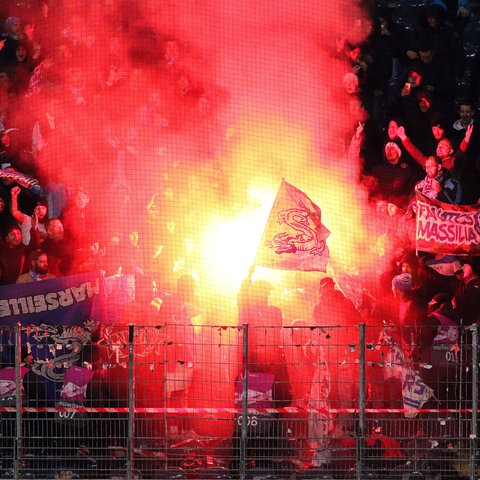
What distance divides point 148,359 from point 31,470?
235 cm

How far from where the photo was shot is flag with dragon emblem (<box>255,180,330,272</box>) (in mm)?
12836

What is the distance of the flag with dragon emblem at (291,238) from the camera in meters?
12.8

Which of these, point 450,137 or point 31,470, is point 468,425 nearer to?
point 450,137

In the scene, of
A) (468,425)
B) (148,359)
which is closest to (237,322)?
(148,359)

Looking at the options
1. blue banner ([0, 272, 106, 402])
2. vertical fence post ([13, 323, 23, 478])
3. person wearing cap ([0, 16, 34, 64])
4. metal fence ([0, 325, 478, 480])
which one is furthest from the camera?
person wearing cap ([0, 16, 34, 64])

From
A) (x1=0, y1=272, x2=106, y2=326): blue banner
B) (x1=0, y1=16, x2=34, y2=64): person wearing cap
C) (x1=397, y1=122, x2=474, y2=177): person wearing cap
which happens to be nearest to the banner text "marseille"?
(x1=0, y1=272, x2=106, y2=326): blue banner

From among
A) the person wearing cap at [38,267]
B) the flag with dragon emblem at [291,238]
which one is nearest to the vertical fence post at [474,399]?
the flag with dragon emblem at [291,238]

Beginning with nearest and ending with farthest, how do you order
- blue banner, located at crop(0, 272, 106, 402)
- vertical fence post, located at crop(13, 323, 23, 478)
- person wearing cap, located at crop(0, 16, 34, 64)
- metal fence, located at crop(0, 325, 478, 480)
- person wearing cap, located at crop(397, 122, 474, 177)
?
vertical fence post, located at crop(13, 323, 23, 478) < metal fence, located at crop(0, 325, 478, 480) < blue banner, located at crop(0, 272, 106, 402) < person wearing cap, located at crop(0, 16, 34, 64) < person wearing cap, located at crop(397, 122, 474, 177)

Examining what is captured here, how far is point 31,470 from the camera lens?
35.3 ft

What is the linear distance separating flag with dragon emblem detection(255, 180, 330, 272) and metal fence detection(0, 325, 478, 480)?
2.87 feet

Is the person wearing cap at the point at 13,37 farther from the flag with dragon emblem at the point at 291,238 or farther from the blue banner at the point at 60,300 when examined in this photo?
the flag with dragon emblem at the point at 291,238

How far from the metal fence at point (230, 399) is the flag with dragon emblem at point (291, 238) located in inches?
34.4

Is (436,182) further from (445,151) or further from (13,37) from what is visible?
(13,37)

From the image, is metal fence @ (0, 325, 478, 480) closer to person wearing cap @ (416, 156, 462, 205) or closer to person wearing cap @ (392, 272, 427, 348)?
person wearing cap @ (392, 272, 427, 348)
